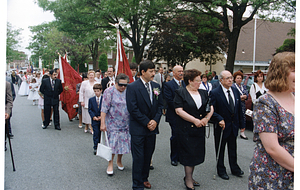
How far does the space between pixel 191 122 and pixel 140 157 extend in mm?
991

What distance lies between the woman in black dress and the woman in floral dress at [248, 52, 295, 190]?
1899mm

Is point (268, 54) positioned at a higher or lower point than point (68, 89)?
higher

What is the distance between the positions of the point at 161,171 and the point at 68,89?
6.00m

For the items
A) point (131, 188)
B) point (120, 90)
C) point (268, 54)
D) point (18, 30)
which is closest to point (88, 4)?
point (120, 90)

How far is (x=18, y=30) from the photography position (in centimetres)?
4378

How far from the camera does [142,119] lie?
13.3 feet

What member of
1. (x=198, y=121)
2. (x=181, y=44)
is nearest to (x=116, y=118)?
(x=198, y=121)

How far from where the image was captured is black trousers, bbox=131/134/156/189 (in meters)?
4.07

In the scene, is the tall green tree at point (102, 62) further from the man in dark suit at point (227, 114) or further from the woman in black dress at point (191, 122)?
the woman in black dress at point (191, 122)

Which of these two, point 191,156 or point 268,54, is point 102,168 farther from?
point 268,54

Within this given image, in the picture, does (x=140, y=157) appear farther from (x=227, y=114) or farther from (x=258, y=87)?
(x=258, y=87)

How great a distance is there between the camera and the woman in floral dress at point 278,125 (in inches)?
82.7

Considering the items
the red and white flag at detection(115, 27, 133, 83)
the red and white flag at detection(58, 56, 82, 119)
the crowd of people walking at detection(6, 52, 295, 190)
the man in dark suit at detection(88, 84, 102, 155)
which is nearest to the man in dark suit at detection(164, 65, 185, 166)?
the crowd of people walking at detection(6, 52, 295, 190)

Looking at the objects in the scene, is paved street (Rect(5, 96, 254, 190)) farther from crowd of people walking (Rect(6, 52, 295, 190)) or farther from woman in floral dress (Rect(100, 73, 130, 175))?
woman in floral dress (Rect(100, 73, 130, 175))
